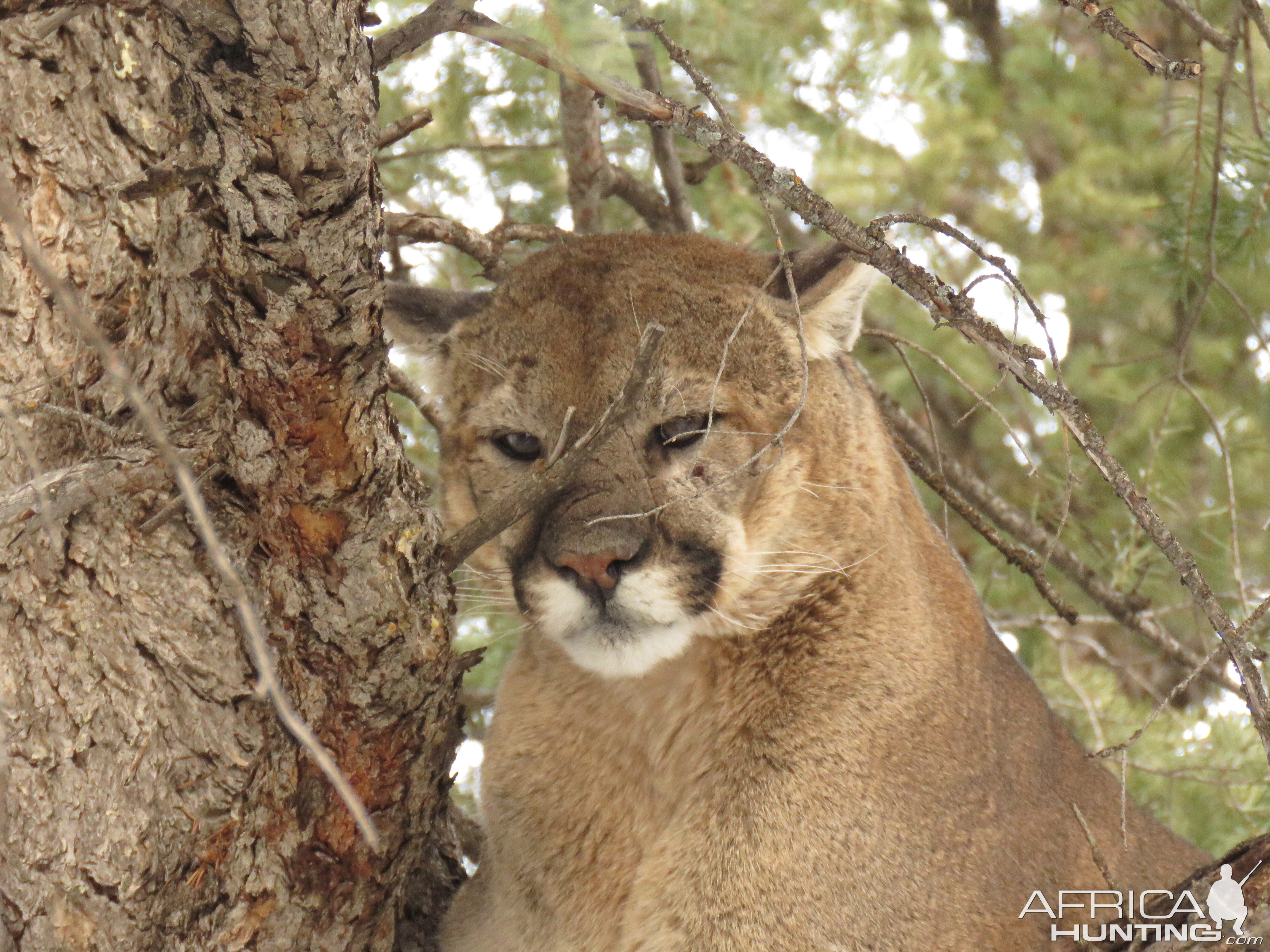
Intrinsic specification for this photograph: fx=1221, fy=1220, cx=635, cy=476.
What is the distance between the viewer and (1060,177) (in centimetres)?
741

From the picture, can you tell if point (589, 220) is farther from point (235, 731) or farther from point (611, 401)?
point (235, 731)

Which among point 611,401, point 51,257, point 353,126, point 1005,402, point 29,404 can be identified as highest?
point 353,126

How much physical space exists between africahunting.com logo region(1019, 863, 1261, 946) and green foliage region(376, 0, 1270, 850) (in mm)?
975

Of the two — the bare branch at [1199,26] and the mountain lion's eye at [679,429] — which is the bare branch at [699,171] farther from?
the bare branch at [1199,26]

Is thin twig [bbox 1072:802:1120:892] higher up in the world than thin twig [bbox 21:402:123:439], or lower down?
lower down

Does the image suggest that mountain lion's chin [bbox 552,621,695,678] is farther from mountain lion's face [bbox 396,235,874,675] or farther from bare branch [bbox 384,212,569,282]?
bare branch [bbox 384,212,569,282]

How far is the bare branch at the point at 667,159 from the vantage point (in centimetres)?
431

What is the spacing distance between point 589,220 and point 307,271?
2.79 metres

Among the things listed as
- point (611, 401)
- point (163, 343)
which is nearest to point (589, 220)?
point (611, 401)

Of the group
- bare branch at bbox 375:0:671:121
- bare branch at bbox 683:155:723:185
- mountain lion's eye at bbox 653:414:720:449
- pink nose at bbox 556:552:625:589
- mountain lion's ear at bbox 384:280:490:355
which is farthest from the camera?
bare branch at bbox 683:155:723:185

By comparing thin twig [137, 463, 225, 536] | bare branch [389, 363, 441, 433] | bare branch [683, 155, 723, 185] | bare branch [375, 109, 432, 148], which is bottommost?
bare branch [389, 363, 441, 433]

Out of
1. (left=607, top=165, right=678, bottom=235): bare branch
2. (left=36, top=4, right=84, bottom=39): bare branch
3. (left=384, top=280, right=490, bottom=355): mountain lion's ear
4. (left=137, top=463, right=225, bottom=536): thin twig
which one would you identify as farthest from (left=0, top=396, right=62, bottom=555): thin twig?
(left=607, top=165, right=678, bottom=235): bare branch

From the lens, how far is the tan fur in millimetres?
3312

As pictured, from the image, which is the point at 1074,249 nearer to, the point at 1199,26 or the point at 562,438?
the point at 1199,26
